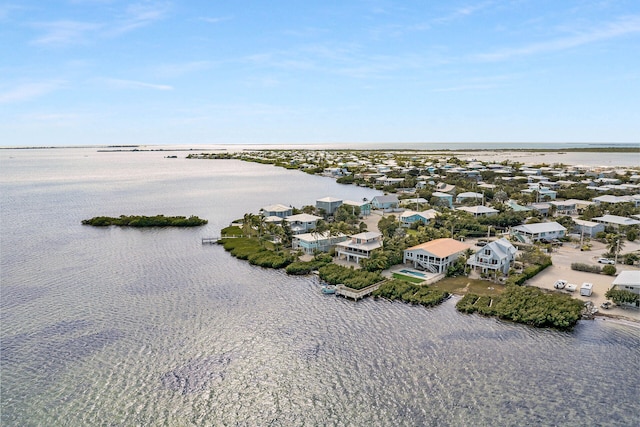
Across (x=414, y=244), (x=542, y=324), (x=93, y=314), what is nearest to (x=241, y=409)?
(x=93, y=314)

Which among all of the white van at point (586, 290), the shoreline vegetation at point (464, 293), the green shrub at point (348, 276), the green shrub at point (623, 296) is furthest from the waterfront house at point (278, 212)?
the green shrub at point (623, 296)

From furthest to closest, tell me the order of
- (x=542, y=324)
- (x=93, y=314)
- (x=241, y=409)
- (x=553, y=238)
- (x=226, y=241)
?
1. (x=226, y=241)
2. (x=553, y=238)
3. (x=93, y=314)
4. (x=542, y=324)
5. (x=241, y=409)

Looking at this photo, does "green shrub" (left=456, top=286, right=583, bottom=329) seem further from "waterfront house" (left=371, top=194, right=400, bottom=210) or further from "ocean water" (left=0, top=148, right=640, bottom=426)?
"waterfront house" (left=371, top=194, right=400, bottom=210)

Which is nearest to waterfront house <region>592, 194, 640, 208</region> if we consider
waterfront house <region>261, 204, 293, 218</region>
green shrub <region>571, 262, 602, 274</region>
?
green shrub <region>571, 262, 602, 274</region>

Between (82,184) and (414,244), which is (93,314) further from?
(82,184)

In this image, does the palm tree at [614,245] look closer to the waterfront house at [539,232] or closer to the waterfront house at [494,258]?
the waterfront house at [539,232]

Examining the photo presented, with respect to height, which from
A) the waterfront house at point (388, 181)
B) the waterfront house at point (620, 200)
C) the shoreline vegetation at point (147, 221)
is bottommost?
the shoreline vegetation at point (147, 221)
